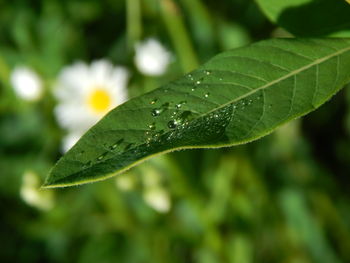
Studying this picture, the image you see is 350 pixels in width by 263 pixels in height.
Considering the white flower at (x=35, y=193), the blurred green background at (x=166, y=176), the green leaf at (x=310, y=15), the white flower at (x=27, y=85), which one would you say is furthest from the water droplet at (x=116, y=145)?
the white flower at (x=27, y=85)

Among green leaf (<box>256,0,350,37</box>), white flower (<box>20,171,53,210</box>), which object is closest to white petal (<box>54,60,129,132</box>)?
white flower (<box>20,171,53,210</box>)

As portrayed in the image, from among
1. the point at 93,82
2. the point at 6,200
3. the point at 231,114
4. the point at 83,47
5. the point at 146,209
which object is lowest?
the point at 231,114

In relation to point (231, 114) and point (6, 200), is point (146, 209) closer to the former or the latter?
point (6, 200)

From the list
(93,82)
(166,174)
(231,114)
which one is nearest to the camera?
(231,114)

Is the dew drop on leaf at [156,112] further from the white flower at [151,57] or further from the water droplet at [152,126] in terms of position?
the white flower at [151,57]

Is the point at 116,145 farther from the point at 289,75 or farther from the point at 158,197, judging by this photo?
the point at 158,197

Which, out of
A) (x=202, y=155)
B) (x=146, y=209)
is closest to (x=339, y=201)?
(x=202, y=155)

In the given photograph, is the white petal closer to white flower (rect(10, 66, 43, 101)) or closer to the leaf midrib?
white flower (rect(10, 66, 43, 101))
